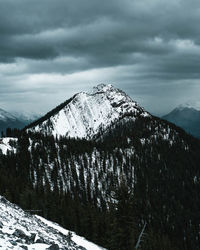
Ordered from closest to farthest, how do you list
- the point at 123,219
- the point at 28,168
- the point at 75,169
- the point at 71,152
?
the point at 123,219 < the point at 28,168 < the point at 75,169 < the point at 71,152

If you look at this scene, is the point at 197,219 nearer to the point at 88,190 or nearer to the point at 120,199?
the point at 88,190

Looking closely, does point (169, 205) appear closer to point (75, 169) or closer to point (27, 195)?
point (75, 169)

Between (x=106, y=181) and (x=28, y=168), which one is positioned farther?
(x=106, y=181)

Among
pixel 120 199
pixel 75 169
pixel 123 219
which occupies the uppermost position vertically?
pixel 120 199

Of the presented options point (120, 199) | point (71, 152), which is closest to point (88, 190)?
point (71, 152)

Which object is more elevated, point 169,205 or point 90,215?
point 90,215

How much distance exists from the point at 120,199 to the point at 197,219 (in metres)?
177

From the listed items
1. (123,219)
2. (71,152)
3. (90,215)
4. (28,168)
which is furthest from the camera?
(71,152)

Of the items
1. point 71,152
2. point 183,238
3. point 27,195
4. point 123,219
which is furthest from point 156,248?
point 71,152

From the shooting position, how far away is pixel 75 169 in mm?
183875

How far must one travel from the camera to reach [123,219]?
3972 cm

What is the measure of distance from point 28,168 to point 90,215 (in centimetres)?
10209

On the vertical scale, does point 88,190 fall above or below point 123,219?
below

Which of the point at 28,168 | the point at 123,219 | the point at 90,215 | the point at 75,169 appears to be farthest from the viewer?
the point at 75,169
